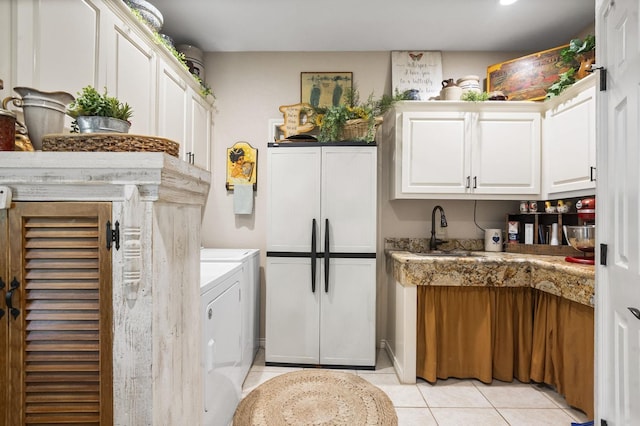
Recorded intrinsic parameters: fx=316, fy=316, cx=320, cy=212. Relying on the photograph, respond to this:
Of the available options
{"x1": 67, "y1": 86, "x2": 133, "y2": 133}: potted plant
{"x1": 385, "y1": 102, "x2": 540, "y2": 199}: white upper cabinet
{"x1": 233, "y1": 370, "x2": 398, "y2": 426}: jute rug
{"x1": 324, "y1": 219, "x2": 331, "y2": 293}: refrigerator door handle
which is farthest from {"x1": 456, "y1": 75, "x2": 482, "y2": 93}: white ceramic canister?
{"x1": 67, "y1": 86, "x2": 133, "y2": 133}: potted plant

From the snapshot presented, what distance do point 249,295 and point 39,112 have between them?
2064 millimetres

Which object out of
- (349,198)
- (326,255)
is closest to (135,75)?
(349,198)

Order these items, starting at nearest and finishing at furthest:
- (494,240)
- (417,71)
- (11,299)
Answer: (11,299) → (494,240) → (417,71)

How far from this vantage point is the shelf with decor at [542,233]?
2621 millimetres

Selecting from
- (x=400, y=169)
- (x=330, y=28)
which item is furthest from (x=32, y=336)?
(x=330, y=28)

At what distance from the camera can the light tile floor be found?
2047 mm

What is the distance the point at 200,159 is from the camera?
9.82 ft

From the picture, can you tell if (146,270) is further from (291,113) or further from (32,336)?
(291,113)

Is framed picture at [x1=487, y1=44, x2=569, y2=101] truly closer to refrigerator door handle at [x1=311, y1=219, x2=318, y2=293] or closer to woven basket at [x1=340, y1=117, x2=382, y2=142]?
woven basket at [x1=340, y1=117, x2=382, y2=142]

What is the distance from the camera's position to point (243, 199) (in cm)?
321

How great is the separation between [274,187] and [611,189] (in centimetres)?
219

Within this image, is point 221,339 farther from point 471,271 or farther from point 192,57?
point 192,57

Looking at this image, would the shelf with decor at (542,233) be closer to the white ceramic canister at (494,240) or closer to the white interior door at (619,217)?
the white ceramic canister at (494,240)

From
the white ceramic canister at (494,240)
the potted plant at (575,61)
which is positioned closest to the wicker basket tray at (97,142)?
the potted plant at (575,61)
